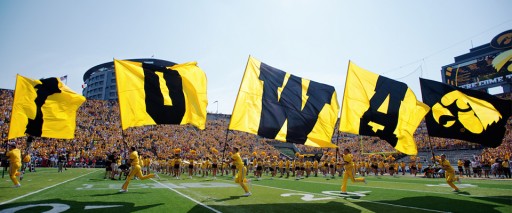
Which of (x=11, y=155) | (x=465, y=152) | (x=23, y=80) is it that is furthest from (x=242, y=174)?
(x=465, y=152)

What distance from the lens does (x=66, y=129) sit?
39.0 feet

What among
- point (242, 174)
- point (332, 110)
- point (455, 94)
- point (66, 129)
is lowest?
point (242, 174)

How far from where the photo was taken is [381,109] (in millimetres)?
12625

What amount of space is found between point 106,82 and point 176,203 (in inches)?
4046

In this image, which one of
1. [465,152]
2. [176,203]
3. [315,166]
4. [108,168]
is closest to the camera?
[176,203]

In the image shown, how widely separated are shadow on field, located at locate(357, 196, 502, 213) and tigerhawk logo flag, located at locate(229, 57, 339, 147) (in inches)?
99.5

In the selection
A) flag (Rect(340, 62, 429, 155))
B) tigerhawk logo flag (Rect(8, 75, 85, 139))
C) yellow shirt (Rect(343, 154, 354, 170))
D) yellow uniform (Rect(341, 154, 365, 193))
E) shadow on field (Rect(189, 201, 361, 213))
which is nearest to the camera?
shadow on field (Rect(189, 201, 361, 213))

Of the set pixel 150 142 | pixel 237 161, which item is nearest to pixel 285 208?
pixel 237 161

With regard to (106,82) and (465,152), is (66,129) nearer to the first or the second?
(465,152)

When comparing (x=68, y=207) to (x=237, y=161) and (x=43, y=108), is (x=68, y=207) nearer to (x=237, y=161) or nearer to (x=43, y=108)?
(x=43, y=108)

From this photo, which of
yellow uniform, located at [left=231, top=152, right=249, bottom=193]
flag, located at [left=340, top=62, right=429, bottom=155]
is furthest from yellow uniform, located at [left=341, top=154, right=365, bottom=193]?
yellow uniform, located at [left=231, top=152, right=249, bottom=193]

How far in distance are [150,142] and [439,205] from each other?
138 ft

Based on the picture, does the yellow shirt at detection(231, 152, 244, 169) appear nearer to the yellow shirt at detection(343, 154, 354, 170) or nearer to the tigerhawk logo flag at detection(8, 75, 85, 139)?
the yellow shirt at detection(343, 154, 354, 170)

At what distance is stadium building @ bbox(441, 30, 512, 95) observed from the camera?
42969mm
